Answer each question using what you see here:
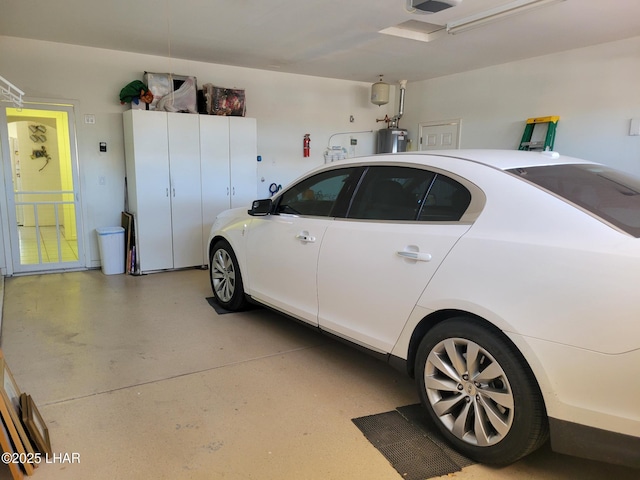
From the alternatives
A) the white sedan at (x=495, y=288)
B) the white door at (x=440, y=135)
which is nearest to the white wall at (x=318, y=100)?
the white door at (x=440, y=135)

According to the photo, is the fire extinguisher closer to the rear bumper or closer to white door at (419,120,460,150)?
white door at (419,120,460,150)

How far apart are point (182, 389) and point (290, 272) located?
1.01 m

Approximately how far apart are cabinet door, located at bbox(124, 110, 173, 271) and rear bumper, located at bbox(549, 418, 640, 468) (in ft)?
16.1

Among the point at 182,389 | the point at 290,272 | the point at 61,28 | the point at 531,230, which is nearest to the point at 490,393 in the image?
the point at 531,230

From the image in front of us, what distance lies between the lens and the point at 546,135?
543 cm

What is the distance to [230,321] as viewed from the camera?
370 centimetres

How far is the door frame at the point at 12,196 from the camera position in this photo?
4.97 metres

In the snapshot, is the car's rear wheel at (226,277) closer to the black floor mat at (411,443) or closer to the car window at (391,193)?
the car window at (391,193)

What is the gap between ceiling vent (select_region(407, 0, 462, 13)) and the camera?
3.14m

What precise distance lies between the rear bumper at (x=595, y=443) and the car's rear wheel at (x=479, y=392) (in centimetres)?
8

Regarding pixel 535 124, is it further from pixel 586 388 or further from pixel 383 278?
pixel 586 388

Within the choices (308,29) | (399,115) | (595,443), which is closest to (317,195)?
(595,443)

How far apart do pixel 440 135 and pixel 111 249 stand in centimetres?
531

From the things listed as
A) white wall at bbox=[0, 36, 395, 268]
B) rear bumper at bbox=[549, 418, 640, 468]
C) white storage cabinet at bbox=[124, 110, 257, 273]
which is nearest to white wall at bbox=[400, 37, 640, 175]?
white wall at bbox=[0, 36, 395, 268]
